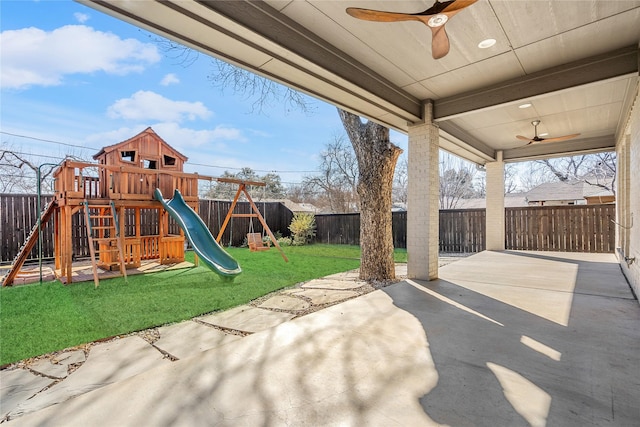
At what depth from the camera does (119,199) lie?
19.9 feet

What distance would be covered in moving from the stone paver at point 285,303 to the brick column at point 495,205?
6663 millimetres

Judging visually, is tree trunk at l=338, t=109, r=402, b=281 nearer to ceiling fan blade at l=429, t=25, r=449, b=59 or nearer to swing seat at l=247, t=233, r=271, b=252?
ceiling fan blade at l=429, t=25, r=449, b=59

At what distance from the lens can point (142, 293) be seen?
14.5 feet

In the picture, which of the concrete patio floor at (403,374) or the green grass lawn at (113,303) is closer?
the concrete patio floor at (403,374)

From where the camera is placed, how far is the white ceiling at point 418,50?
2.41m

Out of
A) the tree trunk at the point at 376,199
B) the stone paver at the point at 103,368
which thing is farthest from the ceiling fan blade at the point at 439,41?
the stone paver at the point at 103,368

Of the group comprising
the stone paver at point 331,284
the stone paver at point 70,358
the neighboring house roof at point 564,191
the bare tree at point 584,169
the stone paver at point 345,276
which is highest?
the bare tree at point 584,169

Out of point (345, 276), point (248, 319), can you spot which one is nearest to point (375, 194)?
point (345, 276)

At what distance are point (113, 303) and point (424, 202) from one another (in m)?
4.45

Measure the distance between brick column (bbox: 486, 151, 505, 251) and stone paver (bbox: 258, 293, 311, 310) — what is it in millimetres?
6663

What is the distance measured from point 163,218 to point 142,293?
331cm

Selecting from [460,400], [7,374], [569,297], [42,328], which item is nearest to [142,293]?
[42,328]

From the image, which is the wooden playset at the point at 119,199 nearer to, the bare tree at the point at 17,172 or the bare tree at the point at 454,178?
the bare tree at the point at 17,172

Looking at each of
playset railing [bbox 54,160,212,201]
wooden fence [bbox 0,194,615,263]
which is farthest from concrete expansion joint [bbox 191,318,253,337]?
wooden fence [bbox 0,194,615,263]
